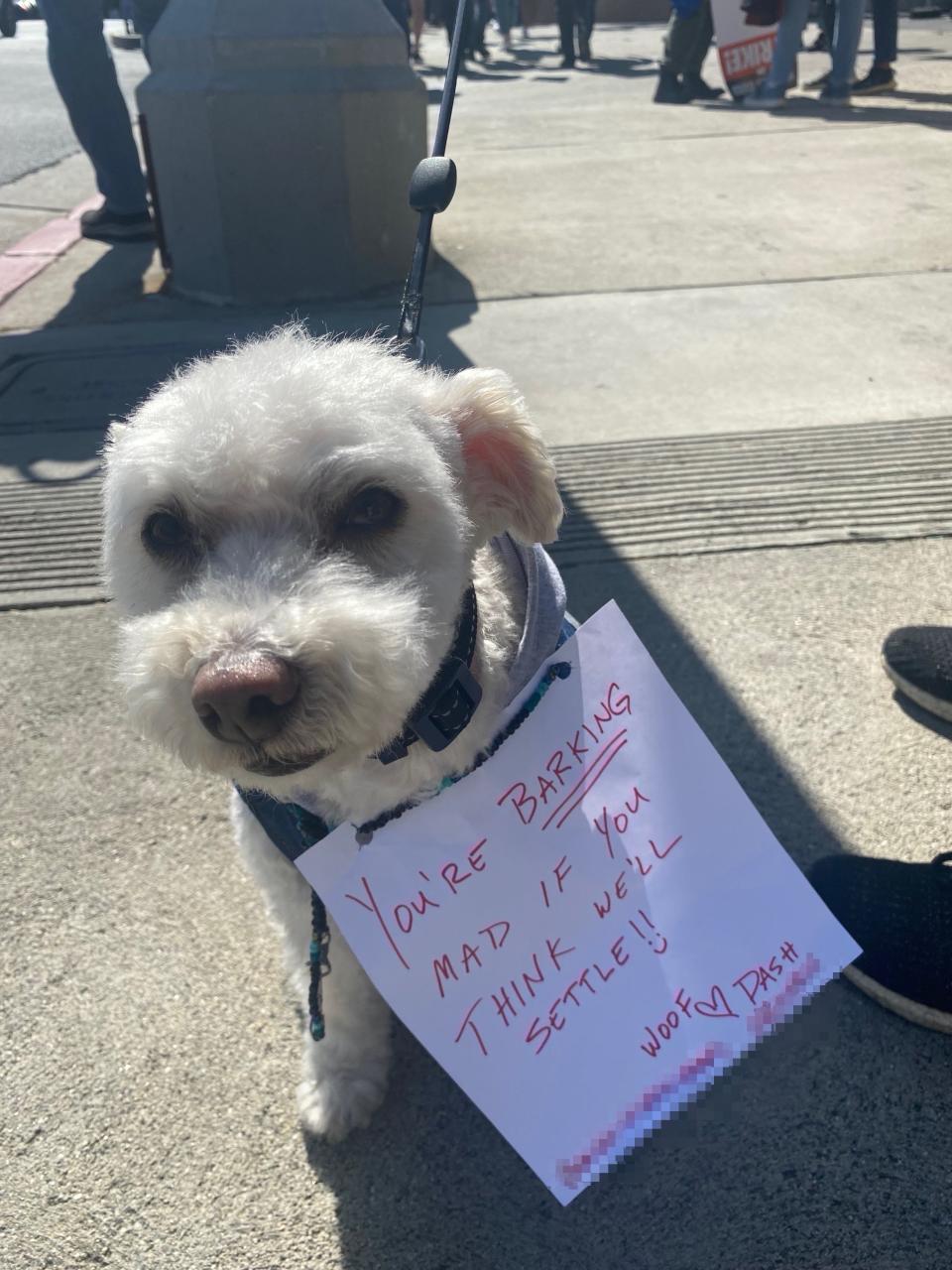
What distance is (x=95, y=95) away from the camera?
21.3ft

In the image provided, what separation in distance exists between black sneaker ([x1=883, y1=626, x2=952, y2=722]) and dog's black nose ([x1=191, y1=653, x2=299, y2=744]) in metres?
1.93

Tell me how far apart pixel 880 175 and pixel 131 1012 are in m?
8.19

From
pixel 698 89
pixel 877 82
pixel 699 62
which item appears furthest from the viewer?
pixel 698 89

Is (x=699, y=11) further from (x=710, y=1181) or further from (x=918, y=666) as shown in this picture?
(x=710, y=1181)

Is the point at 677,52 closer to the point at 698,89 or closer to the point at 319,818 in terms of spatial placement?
the point at 698,89

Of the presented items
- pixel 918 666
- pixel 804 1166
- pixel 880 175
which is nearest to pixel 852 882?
pixel 804 1166

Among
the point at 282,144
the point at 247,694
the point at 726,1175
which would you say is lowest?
the point at 726,1175

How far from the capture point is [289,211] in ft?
19.0

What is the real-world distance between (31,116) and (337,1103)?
1481 cm

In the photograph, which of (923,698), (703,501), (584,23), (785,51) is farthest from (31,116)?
(923,698)

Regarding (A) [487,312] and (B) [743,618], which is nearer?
(B) [743,618]

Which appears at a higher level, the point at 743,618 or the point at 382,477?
the point at 382,477

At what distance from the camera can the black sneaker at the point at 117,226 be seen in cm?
693

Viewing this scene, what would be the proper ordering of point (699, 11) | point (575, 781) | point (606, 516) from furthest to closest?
point (699, 11) < point (606, 516) < point (575, 781)
